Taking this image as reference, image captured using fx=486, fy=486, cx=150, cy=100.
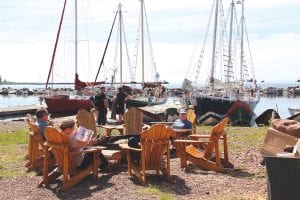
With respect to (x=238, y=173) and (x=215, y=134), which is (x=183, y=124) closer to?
(x=215, y=134)

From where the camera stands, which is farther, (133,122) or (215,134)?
(133,122)

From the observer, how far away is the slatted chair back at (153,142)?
28.8 ft

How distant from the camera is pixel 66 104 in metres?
36.8

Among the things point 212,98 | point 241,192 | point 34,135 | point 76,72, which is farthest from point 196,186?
point 76,72

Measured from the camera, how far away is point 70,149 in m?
8.52

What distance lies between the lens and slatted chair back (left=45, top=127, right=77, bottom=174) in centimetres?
823

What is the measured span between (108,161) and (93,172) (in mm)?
711

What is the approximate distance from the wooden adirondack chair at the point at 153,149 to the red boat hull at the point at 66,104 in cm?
2792

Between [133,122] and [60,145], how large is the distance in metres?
4.00

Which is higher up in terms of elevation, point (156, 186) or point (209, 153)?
point (209, 153)

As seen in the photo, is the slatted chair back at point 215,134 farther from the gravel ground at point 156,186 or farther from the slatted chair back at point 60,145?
the slatted chair back at point 60,145

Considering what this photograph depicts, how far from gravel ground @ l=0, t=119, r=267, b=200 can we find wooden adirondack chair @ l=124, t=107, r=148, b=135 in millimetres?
1976

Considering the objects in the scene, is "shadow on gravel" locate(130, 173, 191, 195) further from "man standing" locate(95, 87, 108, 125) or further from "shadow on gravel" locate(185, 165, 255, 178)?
"man standing" locate(95, 87, 108, 125)

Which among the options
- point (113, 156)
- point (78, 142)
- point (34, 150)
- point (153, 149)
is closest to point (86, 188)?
point (78, 142)
